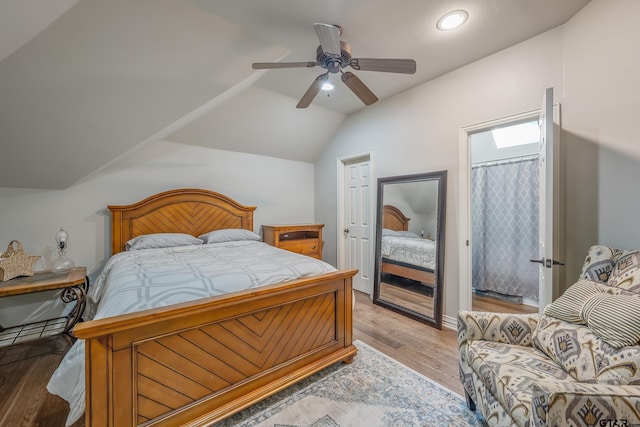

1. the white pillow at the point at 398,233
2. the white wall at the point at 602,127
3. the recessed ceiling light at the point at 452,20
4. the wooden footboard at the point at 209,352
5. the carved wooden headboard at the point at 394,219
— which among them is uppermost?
the recessed ceiling light at the point at 452,20

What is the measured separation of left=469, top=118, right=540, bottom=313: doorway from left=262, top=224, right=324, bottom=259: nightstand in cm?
215

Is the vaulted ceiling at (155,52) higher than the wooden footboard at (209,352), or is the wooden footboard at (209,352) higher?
the vaulted ceiling at (155,52)

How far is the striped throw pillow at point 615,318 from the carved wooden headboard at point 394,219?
1.89 m

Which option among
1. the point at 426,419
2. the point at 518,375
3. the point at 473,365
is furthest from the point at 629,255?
the point at 426,419

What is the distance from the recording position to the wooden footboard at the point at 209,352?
1184 mm

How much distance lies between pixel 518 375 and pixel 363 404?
914 mm

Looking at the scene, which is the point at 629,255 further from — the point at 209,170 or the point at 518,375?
the point at 209,170

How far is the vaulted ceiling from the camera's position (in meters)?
1.63

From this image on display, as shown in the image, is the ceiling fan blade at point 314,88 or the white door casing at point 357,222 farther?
the white door casing at point 357,222

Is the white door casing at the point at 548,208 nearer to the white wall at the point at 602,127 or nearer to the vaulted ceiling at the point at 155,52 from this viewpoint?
the white wall at the point at 602,127

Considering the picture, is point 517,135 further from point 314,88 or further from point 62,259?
point 62,259

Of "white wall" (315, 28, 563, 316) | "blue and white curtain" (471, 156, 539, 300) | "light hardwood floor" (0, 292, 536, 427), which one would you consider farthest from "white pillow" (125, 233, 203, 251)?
"blue and white curtain" (471, 156, 539, 300)

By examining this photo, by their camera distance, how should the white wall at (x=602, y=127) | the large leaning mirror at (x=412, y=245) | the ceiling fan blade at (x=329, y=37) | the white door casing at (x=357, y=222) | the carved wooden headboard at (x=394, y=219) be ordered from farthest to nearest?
the white door casing at (x=357, y=222)
the carved wooden headboard at (x=394, y=219)
the large leaning mirror at (x=412, y=245)
the white wall at (x=602, y=127)
the ceiling fan blade at (x=329, y=37)

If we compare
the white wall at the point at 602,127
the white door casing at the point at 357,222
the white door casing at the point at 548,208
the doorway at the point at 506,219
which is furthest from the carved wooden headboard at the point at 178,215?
the white wall at the point at 602,127
